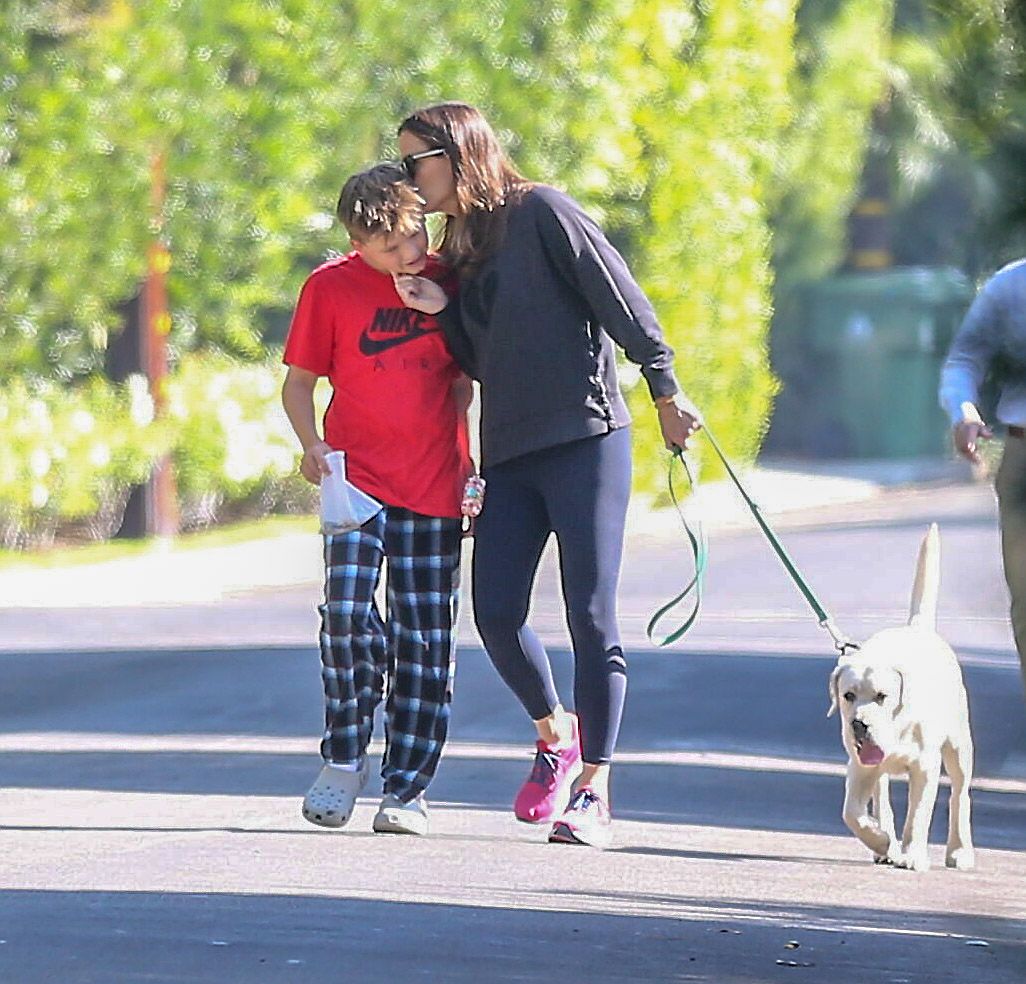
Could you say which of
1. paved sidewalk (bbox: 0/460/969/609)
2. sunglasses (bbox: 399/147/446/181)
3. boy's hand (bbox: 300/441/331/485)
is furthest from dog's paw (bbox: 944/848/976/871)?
paved sidewalk (bbox: 0/460/969/609)

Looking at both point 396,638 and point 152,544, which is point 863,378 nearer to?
point 152,544

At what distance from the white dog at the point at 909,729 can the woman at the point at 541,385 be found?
1.99 feet

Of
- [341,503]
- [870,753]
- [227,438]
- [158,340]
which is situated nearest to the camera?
[870,753]

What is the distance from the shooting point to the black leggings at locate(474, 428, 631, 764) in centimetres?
649

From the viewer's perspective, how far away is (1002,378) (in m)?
4.55

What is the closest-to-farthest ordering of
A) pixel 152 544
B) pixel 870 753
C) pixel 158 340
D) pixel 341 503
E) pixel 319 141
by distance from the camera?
pixel 870 753, pixel 341 503, pixel 152 544, pixel 158 340, pixel 319 141

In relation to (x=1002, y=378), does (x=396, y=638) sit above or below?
below

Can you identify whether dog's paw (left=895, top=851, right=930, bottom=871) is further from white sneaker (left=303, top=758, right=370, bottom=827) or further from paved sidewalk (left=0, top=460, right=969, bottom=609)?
paved sidewalk (left=0, top=460, right=969, bottom=609)

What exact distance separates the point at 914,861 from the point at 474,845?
1115 mm

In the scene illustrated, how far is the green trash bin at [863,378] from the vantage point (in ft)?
103

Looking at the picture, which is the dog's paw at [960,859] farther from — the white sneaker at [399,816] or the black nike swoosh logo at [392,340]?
the black nike swoosh logo at [392,340]

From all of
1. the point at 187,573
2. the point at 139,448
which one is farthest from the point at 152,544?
the point at 187,573

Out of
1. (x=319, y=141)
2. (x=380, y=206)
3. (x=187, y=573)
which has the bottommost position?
(x=187, y=573)

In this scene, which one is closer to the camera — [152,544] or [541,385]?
[541,385]
